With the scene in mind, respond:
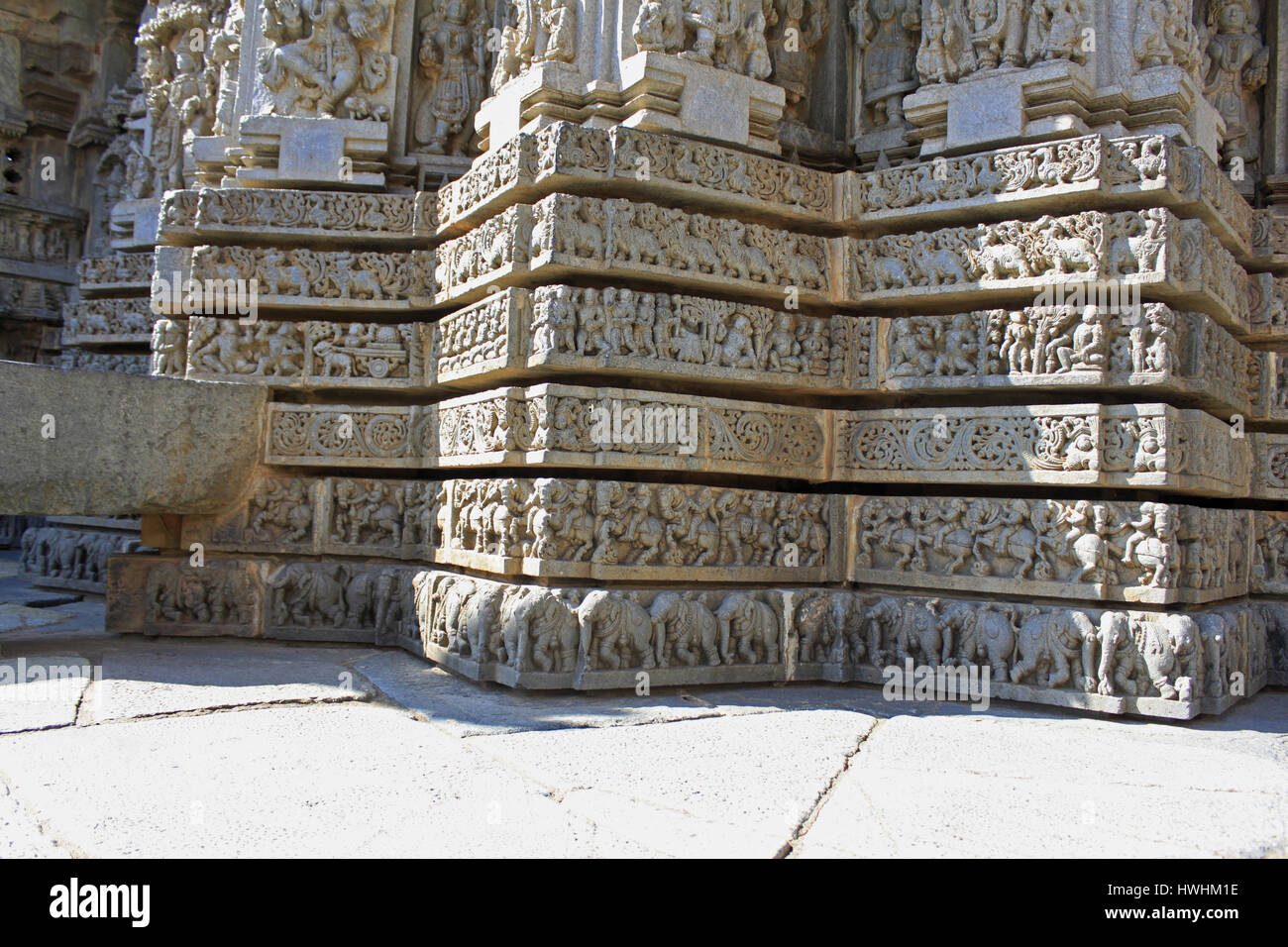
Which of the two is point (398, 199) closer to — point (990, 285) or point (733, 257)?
point (733, 257)

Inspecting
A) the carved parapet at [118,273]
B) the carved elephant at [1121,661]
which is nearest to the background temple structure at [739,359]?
the carved elephant at [1121,661]

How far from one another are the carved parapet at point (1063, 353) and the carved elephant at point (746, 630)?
141 centimetres

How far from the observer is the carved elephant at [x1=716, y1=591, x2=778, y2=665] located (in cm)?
513

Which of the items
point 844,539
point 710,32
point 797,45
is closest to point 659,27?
point 710,32

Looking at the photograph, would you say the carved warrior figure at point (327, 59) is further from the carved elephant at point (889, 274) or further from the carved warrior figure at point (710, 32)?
the carved elephant at point (889, 274)

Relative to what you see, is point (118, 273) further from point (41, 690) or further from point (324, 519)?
point (41, 690)

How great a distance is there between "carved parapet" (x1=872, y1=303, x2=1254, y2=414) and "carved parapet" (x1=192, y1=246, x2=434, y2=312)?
9.55 feet

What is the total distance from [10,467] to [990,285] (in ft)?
17.1

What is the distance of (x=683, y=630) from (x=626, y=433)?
3.36ft

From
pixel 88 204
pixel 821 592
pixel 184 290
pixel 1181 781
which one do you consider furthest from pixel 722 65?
pixel 88 204

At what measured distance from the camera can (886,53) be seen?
6.27 meters

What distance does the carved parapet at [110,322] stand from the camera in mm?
10016

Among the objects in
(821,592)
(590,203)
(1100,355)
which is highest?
(590,203)

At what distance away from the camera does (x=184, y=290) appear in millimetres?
6625
